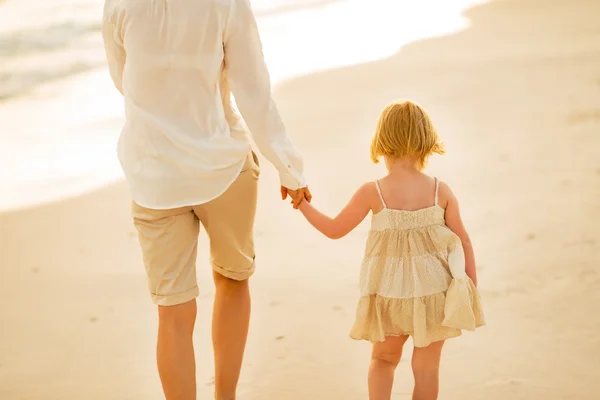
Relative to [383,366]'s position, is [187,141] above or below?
above

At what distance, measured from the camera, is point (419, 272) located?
3.10 m

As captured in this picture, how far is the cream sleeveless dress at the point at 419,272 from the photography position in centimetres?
309

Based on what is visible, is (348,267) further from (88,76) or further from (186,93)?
(88,76)

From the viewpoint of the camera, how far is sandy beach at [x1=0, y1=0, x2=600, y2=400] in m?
3.75

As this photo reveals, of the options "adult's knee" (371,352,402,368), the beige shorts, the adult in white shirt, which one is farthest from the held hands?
"adult's knee" (371,352,402,368)

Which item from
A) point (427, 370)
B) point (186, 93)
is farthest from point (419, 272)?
point (186, 93)

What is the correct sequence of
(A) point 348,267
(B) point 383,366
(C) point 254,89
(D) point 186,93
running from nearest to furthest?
1. (D) point 186,93
2. (C) point 254,89
3. (B) point 383,366
4. (A) point 348,267

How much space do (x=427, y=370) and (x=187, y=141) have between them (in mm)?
1112

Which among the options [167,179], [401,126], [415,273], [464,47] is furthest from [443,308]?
[464,47]

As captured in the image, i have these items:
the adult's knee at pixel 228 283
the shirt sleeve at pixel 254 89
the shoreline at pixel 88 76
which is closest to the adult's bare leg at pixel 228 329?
the adult's knee at pixel 228 283

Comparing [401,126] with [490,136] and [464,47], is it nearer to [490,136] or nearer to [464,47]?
[490,136]

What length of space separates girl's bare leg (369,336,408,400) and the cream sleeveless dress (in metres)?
0.10

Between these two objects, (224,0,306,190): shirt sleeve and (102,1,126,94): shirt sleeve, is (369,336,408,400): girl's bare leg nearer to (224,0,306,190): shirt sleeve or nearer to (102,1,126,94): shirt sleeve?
(224,0,306,190): shirt sleeve

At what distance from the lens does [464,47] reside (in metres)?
8.86
